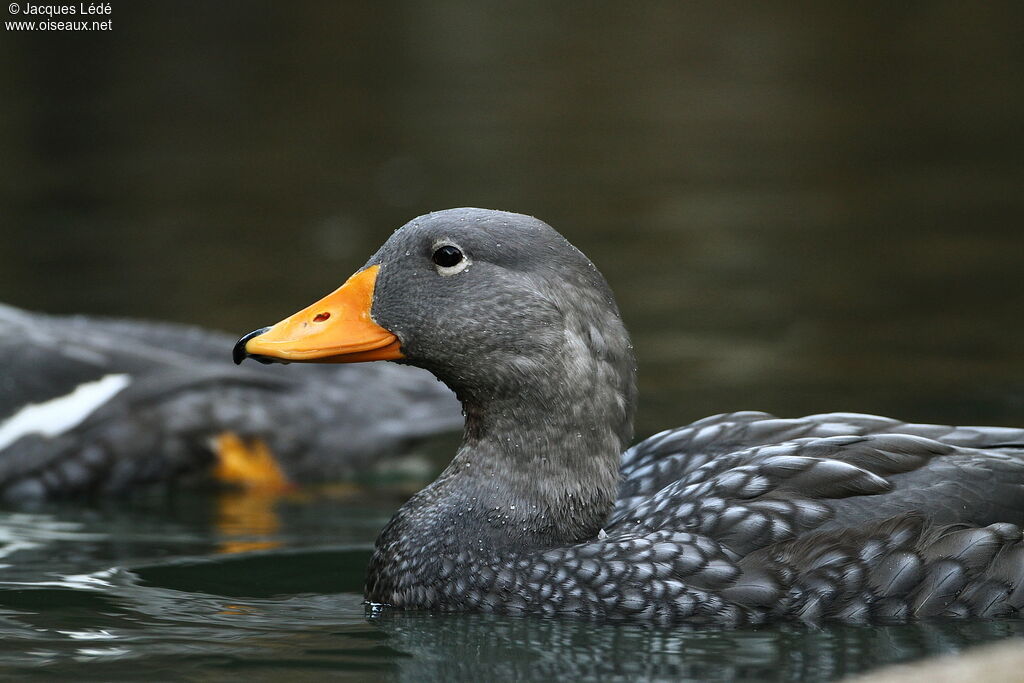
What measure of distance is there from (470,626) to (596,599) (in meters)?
0.38

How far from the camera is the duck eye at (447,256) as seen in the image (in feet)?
17.1

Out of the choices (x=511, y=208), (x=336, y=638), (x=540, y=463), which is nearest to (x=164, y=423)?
(x=336, y=638)

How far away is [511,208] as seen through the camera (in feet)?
42.7

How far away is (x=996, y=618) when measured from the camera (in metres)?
4.93

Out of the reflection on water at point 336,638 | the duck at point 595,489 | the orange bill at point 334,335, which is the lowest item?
the reflection on water at point 336,638

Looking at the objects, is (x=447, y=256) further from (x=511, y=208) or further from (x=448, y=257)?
(x=511, y=208)

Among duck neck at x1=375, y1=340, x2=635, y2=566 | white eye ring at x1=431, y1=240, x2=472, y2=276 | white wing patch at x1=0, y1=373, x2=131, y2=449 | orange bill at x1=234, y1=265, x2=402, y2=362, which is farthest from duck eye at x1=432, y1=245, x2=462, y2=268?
white wing patch at x1=0, y1=373, x2=131, y2=449

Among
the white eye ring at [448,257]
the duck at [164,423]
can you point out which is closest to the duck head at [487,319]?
the white eye ring at [448,257]

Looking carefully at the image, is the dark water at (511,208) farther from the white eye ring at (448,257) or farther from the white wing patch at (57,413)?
the white eye ring at (448,257)

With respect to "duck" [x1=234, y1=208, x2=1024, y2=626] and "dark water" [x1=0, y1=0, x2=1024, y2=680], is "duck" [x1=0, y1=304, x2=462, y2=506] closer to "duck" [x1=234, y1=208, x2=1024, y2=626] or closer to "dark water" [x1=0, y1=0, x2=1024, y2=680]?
"dark water" [x1=0, y1=0, x2=1024, y2=680]

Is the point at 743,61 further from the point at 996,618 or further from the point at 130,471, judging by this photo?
the point at 996,618

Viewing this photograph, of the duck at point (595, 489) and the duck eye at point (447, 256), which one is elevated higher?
the duck eye at point (447, 256)

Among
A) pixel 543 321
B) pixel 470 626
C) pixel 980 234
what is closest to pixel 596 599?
pixel 470 626

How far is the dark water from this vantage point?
5.16 m
